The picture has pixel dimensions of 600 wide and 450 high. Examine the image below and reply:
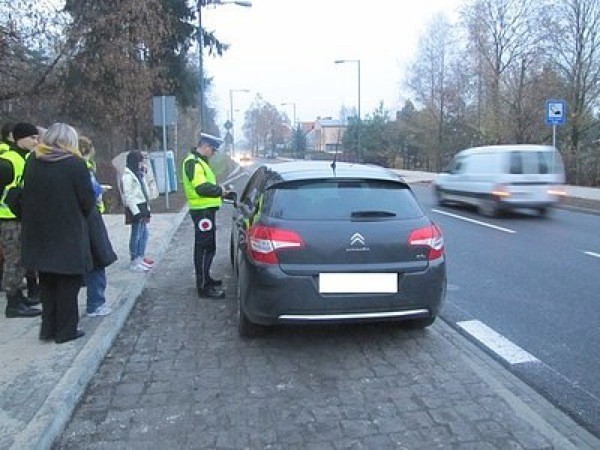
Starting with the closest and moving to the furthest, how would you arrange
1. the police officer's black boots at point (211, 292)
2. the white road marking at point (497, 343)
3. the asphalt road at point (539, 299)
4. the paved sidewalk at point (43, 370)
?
the paved sidewalk at point (43, 370), the asphalt road at point (539, 299), the white road marking at point (497, 343), the police officer's black boots at point (211, 292)

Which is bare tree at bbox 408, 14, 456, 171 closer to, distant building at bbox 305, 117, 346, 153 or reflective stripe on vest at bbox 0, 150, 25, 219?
reflective stripe on vest at bbox 0, 150, 25, 219

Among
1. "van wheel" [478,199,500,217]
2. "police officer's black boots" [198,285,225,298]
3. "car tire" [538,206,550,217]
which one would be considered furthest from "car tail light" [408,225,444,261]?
"car tire" [538,206,550,217]

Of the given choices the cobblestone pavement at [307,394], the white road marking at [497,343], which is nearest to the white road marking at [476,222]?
the white road marking at [497,343]

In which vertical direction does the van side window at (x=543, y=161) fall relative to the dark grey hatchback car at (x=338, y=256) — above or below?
above

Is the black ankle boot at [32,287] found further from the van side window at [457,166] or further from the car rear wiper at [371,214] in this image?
the van side window at [457,166]

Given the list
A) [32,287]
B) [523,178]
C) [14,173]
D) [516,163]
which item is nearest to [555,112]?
[516,163]

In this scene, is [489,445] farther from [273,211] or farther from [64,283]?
[64,283]

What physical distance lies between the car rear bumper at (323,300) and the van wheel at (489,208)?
1033cm

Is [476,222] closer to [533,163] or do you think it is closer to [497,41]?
[533,163]

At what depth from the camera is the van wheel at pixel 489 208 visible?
1468 centimetres

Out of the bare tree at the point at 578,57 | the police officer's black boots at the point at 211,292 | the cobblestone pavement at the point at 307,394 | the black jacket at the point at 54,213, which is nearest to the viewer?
the cobblestone pavement at the point at 307,394

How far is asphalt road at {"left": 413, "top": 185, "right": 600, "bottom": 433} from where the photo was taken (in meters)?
4.51

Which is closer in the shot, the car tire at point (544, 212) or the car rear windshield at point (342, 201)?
the car rear windshield at point (342, 201)

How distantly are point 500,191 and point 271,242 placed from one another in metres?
10.9
